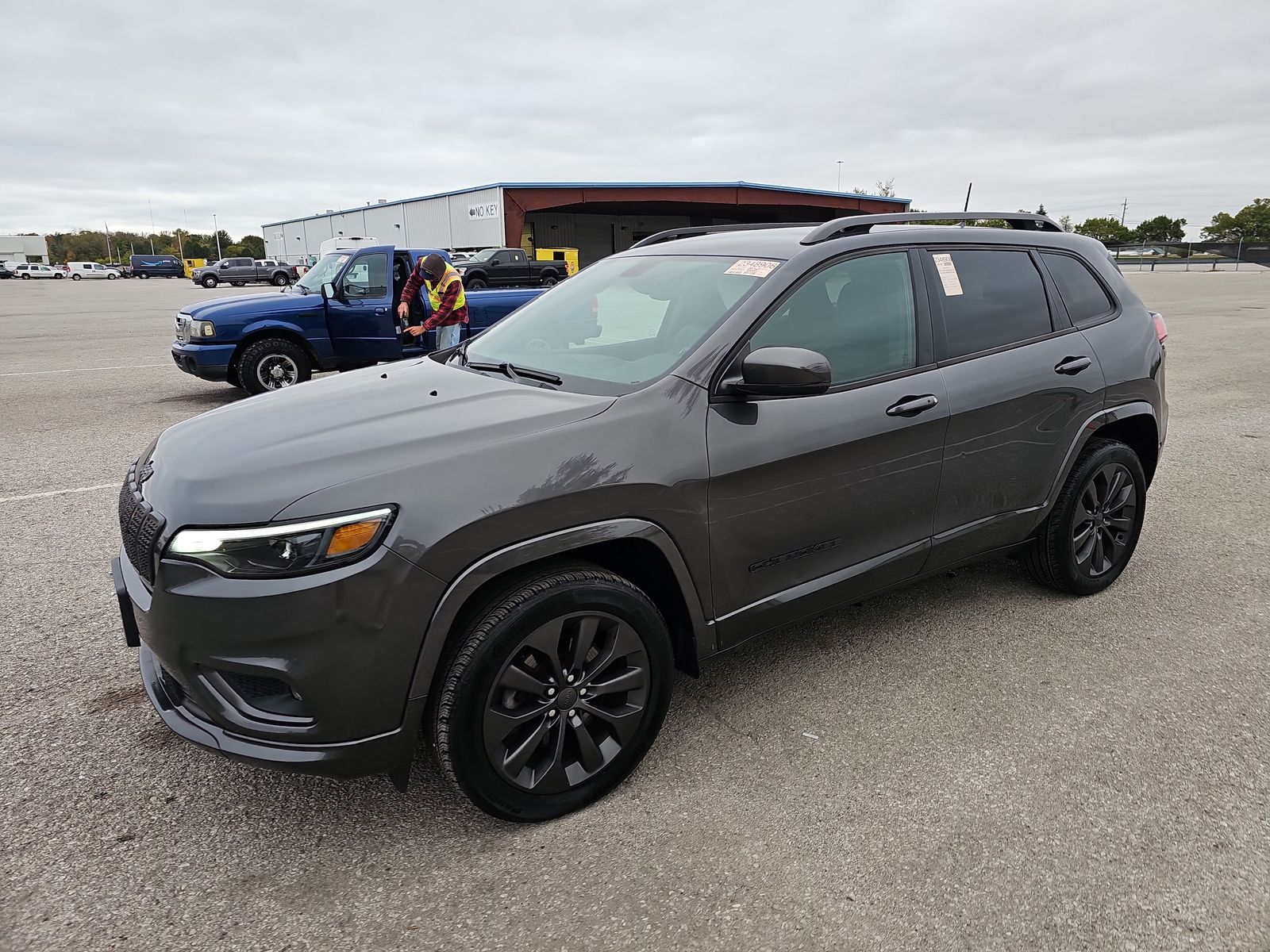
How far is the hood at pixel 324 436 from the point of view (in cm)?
222

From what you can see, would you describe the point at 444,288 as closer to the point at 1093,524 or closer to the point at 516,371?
the point at 516,371

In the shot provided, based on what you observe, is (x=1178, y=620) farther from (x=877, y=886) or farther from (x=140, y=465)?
(x=140, y=465)

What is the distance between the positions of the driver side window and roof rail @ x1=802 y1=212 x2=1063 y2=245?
769 centimetres

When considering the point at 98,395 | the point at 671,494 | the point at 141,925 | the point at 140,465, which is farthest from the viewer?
the point at 98,395

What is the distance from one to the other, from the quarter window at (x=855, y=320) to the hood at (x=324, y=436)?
777 millimetres

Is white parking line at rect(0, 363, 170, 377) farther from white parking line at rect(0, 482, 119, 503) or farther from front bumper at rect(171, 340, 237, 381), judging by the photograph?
white parking line at rect(0, 482, 119, 503)

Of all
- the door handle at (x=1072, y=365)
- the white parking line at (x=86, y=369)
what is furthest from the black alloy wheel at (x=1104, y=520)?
the white parking line at (x=86, y=369)

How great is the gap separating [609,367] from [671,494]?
26.0 inches

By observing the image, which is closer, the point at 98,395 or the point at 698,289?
the point at 698,289

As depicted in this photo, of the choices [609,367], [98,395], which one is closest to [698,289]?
[609,367]

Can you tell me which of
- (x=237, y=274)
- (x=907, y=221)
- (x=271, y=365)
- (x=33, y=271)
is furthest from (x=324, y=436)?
(x=33, y=271)

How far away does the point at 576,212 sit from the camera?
5103 centimetres

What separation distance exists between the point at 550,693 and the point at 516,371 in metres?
1.23

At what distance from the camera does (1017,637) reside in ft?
12.1
